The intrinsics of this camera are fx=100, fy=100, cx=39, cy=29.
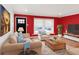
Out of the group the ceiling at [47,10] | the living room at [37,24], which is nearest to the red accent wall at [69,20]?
the living room at [37,24]

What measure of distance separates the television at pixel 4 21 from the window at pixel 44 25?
71 cm

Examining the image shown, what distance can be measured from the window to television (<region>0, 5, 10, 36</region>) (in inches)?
28.0

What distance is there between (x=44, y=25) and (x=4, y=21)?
0.98m

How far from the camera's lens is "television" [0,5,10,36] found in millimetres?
2193

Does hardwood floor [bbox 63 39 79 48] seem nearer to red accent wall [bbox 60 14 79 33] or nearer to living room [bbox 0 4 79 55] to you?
living room [bbox 0 4 79 55]

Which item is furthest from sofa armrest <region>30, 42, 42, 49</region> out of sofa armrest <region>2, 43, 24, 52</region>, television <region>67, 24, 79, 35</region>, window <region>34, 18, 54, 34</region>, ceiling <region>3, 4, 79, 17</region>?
television <region>67, 24, 79, 35</region>

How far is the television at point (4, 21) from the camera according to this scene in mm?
2193

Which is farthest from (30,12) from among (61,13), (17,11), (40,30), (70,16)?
(70,16)

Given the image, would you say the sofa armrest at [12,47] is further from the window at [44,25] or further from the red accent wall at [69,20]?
the red accent wall at [69,20]

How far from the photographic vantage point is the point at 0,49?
2.23m
